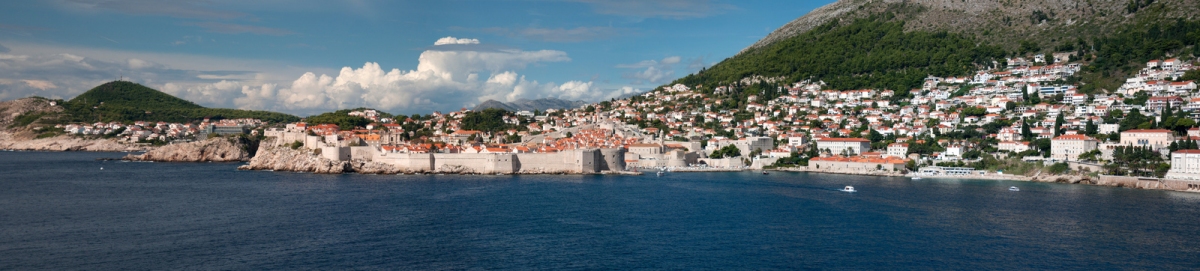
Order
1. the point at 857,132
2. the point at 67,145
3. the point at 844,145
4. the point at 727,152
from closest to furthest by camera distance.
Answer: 1. the point at 844,145
2. the point at 727,152
3. the point at 857,132
4. the point at 67,145

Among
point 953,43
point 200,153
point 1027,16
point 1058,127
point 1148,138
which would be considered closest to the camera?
point 1148,138

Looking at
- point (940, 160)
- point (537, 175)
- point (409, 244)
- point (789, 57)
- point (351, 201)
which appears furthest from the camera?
point (789, 57)

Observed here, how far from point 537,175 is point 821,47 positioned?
3614 cm

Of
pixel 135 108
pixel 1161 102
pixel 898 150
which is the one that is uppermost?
pixel 135 108

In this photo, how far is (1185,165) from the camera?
24.2 m

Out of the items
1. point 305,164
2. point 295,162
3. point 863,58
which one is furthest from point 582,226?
point 863,58

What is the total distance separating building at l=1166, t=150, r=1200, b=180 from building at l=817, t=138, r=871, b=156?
12385 mm

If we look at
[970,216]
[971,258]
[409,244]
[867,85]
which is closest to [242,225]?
[409,244]

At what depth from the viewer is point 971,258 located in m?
12.6

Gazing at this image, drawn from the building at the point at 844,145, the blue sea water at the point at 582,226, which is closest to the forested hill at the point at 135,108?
the blue sea water at the point at 582,226

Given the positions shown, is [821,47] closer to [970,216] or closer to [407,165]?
[407,165]

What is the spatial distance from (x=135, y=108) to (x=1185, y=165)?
75.5m

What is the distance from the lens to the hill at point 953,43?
41719 millimetres

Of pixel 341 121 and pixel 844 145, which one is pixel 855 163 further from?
pixel 341 121
